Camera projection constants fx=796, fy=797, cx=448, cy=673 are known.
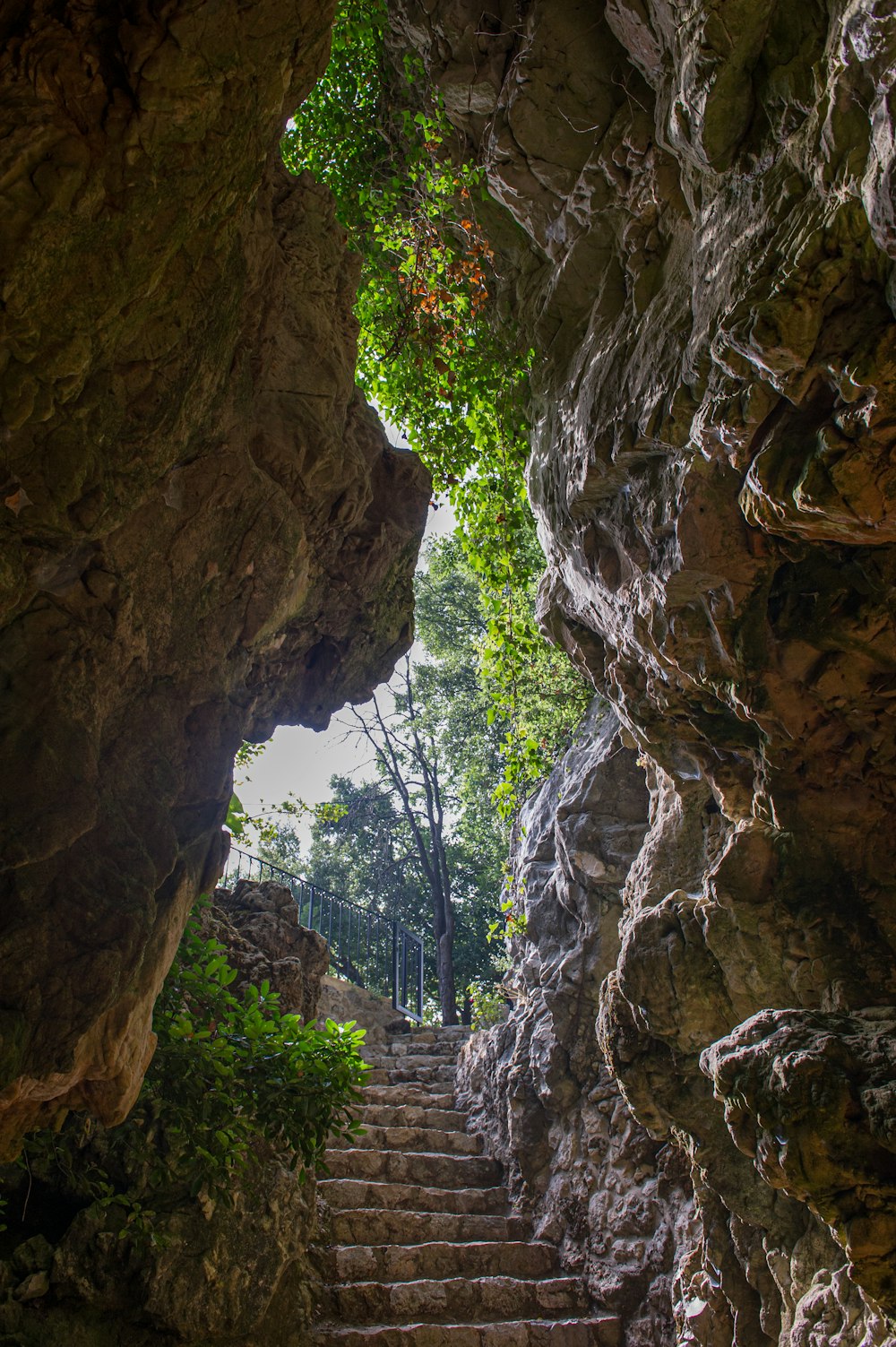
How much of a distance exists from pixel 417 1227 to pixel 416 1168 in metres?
0.85

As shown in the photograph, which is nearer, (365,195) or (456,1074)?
(365,195)

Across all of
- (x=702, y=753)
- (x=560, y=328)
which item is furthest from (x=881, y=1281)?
(x=560, y=328)

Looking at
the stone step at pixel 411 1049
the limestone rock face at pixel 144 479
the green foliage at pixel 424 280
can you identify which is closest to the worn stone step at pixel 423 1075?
the stone step at pixel 411 1049

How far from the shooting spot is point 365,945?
46.6 feet

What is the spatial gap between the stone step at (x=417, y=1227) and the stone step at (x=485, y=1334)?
2.69ft

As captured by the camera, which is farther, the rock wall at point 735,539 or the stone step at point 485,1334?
the stone step at point 485,1334

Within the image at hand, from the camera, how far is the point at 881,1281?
271 centimetres

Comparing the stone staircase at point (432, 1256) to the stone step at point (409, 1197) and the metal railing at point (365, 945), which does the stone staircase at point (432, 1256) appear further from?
the metal railing at point (365, 945)

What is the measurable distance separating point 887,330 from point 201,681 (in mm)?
3518

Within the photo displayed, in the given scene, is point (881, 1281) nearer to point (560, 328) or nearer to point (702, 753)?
point (702, 753)

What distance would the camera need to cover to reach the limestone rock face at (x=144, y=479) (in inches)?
94.3

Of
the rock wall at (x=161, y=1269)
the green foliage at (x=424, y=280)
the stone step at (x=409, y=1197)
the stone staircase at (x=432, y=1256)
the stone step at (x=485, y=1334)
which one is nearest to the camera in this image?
the rock wall at (x=161, y=1269)

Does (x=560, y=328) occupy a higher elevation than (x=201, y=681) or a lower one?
higher

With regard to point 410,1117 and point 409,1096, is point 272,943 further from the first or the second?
point 409,1096
